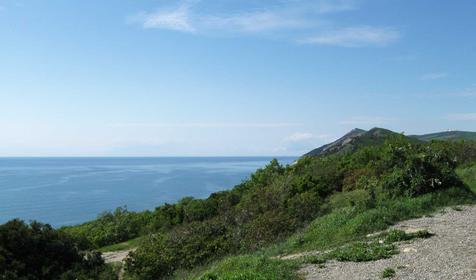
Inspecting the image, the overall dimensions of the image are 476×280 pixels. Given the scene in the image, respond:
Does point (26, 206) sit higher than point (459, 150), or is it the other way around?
point (459, 150)

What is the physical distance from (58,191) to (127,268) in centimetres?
8887

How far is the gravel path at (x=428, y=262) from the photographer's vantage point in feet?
28.7

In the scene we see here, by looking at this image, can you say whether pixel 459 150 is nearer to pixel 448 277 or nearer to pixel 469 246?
pixel 469 246

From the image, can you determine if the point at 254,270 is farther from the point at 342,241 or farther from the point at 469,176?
the point at 469,176

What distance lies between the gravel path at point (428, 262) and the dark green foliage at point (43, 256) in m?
8.10

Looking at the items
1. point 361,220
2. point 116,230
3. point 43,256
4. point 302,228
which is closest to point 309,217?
point 302,228

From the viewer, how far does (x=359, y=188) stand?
968 inches

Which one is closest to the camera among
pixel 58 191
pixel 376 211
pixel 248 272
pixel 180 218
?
pixel 248 272

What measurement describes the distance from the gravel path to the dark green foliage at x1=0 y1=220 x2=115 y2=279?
26.6 ft

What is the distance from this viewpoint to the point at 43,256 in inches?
608

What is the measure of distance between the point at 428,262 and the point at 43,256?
38.3 ft

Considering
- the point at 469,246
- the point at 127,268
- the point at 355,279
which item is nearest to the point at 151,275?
the point at 127,268

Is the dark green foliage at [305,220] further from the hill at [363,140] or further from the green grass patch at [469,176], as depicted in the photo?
the hill at [363,140]

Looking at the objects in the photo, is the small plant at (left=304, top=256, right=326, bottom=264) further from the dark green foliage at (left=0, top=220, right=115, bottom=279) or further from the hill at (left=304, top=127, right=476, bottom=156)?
the hill at (left=304, top=127, right=476, bottom=156)
